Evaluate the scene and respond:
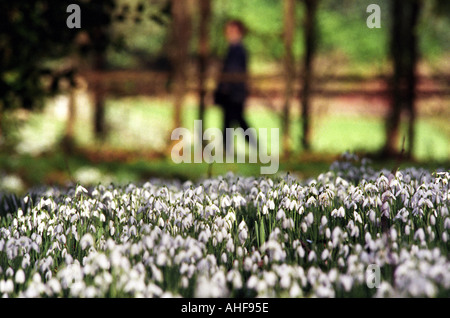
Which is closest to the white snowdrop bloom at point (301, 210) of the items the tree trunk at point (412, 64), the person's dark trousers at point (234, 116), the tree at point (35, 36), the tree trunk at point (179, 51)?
the tree at point (35, 36)

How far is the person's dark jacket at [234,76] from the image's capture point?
1198 centimetres

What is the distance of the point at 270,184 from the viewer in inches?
200

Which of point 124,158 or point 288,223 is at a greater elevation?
point 124,158

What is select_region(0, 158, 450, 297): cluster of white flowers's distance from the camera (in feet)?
11.3

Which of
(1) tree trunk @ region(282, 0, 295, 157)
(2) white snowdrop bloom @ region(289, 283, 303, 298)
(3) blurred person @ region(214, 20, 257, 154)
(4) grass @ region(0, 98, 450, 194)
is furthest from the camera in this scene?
(1) tree trunk @ region(282, 0, 295, 157)

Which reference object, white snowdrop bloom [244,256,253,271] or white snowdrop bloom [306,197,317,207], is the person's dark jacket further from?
white snowdrop bloom [244,256,253,271]

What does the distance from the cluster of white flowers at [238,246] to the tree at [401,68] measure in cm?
827

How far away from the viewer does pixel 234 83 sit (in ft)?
41.2

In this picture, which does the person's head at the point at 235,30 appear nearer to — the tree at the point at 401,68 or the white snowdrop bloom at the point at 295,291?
the tree at the point at 401,68

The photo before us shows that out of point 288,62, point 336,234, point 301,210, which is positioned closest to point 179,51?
point 288,62

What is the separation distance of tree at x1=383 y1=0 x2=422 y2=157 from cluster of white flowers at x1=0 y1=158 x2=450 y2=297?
27.1ft

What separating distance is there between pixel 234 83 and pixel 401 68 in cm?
362

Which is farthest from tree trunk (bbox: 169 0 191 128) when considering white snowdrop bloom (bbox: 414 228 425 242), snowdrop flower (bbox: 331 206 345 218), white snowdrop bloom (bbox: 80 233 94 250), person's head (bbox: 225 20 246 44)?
white snowdrop bloom (bbox: 414 228 425 242)

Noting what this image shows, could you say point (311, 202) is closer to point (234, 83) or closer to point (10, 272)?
point (10, 272)
